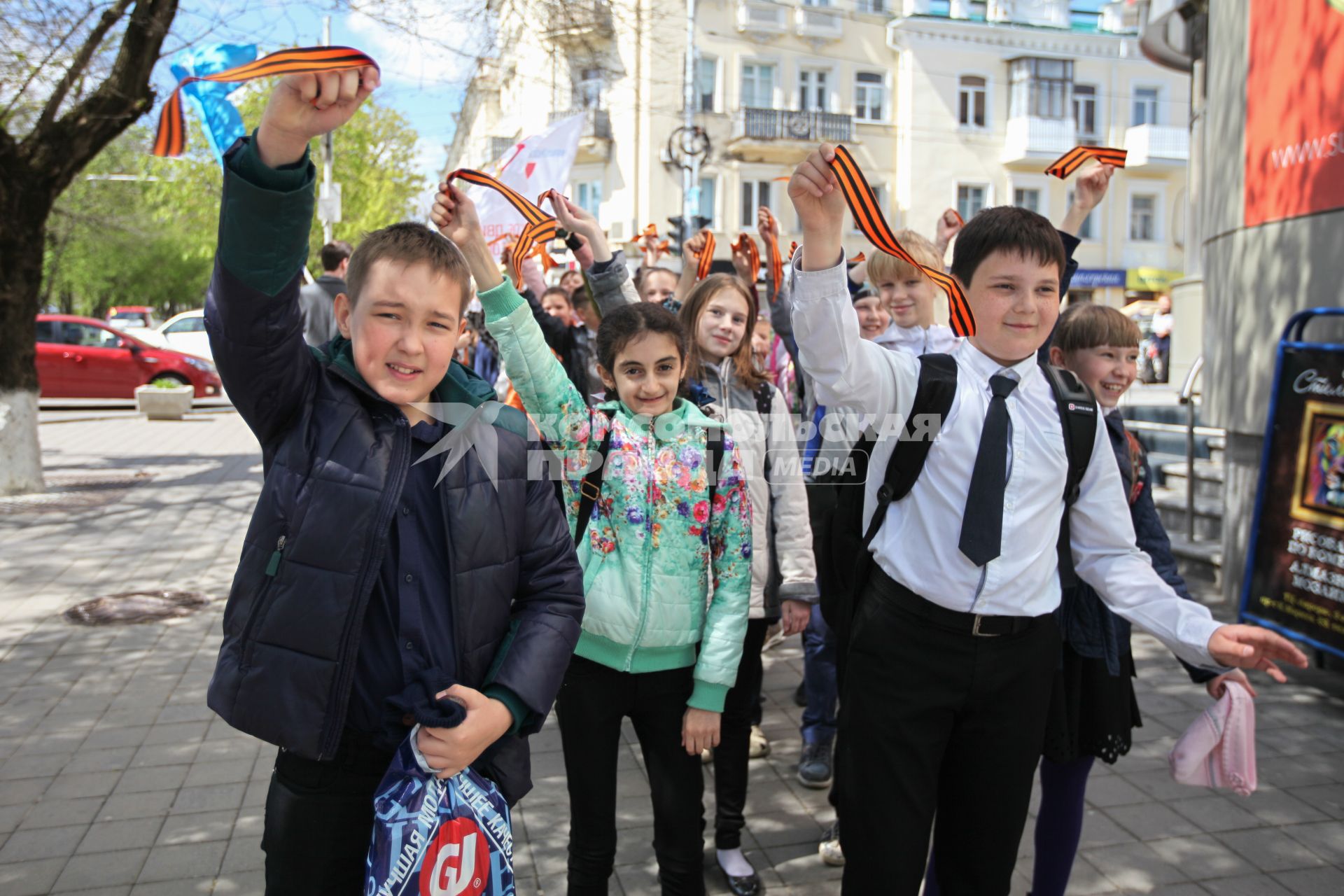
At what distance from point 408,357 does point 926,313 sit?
2324 mm

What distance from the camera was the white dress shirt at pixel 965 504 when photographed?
7.97ft

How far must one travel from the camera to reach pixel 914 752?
250cm

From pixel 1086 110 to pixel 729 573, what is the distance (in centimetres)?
3926

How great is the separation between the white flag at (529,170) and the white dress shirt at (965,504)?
207 inches

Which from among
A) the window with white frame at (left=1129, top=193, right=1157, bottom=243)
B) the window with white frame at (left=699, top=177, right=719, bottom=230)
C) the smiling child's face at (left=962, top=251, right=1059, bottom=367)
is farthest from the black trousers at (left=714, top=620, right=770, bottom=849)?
the window with white frame at (left=1129, top=193, right=1157, bottom=243)

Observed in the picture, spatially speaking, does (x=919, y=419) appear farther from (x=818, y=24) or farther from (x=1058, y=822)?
(x=818, y=24)

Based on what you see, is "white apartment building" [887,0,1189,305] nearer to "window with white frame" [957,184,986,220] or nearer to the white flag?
"window with white frame" [957,184,986,220]

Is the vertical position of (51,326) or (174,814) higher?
(51,326)

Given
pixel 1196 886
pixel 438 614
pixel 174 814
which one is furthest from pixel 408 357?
pixel 1196 886

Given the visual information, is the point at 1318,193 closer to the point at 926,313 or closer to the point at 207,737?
the point at 926,313

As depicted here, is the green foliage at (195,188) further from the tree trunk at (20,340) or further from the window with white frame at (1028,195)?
the window with white frame at (1028,195)

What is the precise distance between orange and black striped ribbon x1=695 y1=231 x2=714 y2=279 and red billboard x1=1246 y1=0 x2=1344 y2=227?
3526mm

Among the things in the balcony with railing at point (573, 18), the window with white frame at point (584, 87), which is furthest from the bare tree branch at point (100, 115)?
the window with white frame at point (584, 87)

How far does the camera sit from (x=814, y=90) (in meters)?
34.7
